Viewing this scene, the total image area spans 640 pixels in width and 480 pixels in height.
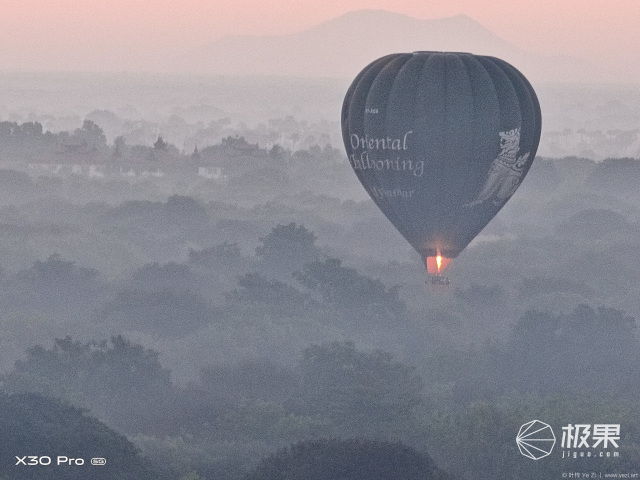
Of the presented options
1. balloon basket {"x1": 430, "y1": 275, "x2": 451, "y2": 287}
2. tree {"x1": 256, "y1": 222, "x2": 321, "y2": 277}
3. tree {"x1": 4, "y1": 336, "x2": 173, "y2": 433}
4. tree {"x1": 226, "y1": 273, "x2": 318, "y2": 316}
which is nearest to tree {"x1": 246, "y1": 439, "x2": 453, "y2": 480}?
balloon basket {"x1": 430, "y1": 275, "x2": 451, "y2": 287}

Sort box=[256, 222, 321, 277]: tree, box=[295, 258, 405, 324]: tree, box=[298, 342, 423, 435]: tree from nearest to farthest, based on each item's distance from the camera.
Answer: box=[298, 342, 423, 435]: tree, box=[295, 258, 405, 324]: tree, box=[256, 222, 321, 277]: tree

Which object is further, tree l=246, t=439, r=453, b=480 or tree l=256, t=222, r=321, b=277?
tree l=256, t=222, r=321, b=277

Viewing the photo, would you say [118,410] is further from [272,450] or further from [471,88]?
[471,88]

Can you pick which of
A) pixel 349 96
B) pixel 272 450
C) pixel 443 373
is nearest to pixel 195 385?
pixel 443 373

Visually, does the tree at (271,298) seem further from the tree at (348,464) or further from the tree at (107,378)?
the tree at (348,464)

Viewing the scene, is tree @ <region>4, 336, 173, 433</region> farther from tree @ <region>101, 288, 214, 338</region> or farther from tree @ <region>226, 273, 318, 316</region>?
tree @ <region>226, 273, 318, 316</region>
